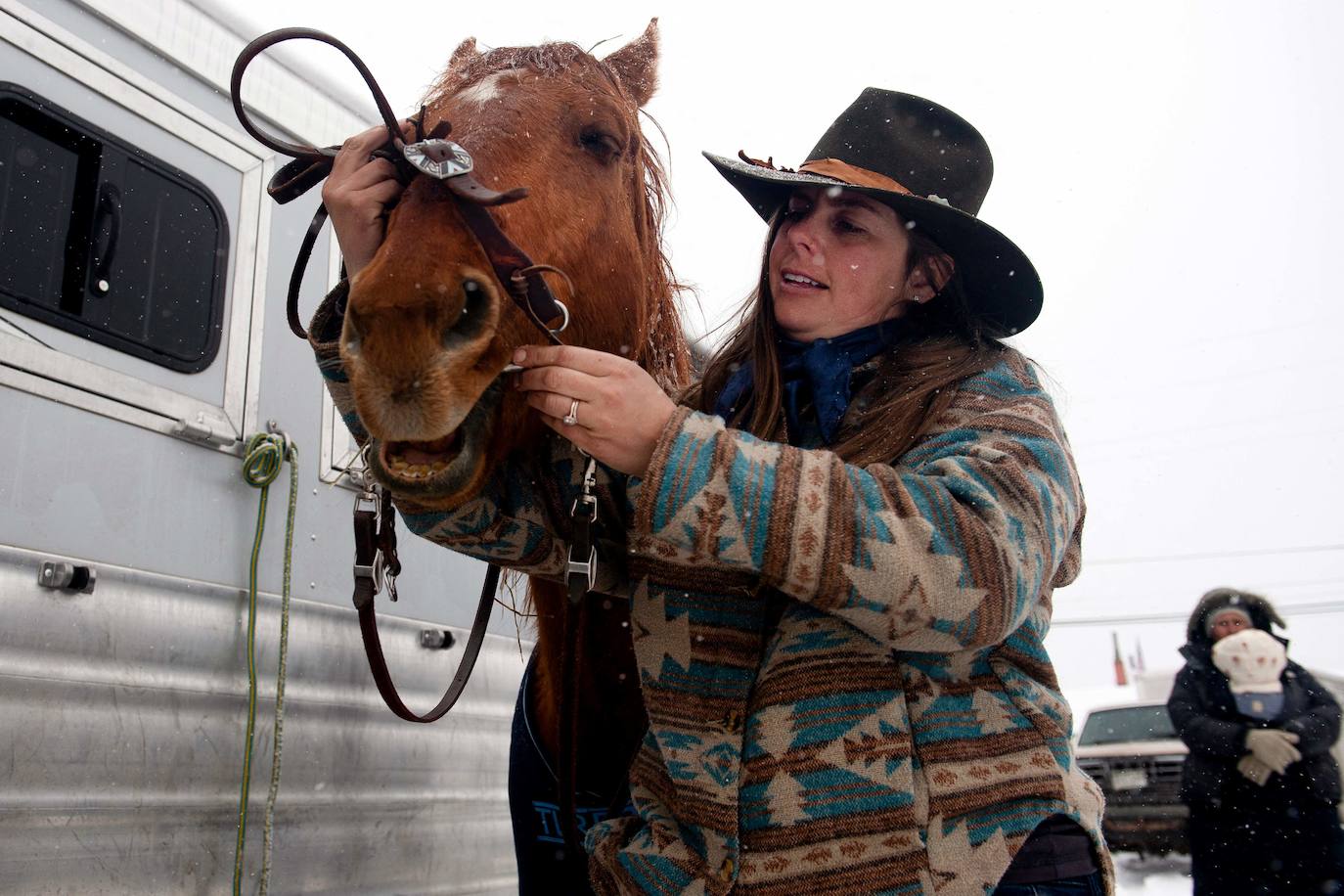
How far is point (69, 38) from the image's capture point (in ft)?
9.02

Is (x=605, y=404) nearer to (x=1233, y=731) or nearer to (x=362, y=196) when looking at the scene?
(x=362, y=196)

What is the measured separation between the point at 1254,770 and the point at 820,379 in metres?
4.02

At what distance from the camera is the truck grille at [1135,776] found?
9180mm

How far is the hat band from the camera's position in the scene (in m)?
2.05

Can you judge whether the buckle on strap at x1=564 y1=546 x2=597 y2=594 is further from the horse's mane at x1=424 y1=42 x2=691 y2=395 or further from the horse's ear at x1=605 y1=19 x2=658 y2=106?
the horse's ear at x1=605 y1=19 x2=658 y2=106

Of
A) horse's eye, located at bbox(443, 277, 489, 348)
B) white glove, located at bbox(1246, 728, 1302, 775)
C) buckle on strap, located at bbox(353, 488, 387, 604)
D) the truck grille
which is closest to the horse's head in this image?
horse's eye, located at bbox(443, 277, 489, 348)

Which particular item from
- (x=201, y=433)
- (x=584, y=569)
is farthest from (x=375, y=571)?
(x=201, y=433)

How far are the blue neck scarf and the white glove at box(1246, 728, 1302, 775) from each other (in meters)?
3.78

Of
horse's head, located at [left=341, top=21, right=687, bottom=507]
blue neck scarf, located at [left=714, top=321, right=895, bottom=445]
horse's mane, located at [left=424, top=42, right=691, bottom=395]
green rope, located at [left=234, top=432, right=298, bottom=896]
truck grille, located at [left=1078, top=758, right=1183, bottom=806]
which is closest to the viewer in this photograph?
horse's head, located at [left=341, top=21, right=687, bottom=507]

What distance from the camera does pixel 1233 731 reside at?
15.9 feet

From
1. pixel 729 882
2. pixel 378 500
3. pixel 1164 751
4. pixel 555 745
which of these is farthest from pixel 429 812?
pixel 1164 751

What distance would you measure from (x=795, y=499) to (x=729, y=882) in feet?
1.92

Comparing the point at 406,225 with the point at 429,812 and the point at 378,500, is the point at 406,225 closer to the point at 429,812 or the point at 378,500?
the point at 378,500

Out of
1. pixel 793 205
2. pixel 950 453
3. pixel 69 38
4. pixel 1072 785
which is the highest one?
pixel 69 38
